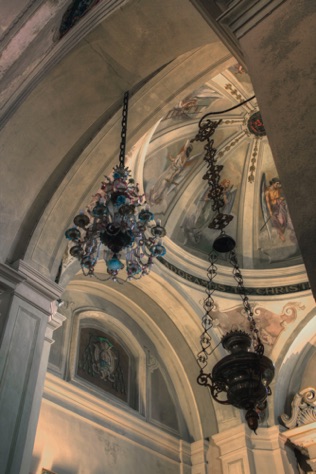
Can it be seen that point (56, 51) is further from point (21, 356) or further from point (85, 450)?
point (85, 450)

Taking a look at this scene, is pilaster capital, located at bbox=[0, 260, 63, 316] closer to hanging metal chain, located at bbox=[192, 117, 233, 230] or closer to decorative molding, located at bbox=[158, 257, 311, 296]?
hanging metal chain, located at bbox=[192, 117, 233, 230]

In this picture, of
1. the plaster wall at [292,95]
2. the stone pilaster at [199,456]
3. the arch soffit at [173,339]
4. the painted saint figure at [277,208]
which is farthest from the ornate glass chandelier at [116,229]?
the painted saint figure at [277,208]

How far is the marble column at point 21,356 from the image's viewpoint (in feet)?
13.0

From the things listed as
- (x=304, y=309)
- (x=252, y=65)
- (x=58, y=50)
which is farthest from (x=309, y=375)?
(x=252, y=65)

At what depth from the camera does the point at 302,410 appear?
8.91m

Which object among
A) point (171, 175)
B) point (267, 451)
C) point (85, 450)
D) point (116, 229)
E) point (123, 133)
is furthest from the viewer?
point (171, 175)

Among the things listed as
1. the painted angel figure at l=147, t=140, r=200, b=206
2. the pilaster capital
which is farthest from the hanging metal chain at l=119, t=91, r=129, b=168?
the painted angel figure at l=147, t=140, r=200, b=206

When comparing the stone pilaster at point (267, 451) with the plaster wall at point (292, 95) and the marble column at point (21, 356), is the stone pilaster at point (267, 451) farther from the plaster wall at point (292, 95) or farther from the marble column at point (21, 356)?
the plaster wall at point (292, 95)

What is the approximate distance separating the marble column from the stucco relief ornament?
5.43 metres

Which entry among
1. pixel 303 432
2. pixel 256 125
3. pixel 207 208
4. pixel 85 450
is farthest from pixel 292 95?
pixel 256 125

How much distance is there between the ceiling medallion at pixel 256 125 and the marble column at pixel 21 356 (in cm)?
708

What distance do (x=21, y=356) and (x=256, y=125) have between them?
8017 mm

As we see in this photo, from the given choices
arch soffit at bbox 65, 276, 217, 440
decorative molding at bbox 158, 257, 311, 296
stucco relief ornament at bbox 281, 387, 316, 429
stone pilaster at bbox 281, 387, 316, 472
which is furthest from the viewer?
decorative molding at bbox 158, 257, 311, 296

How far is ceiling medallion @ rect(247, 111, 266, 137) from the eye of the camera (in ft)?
34.7
